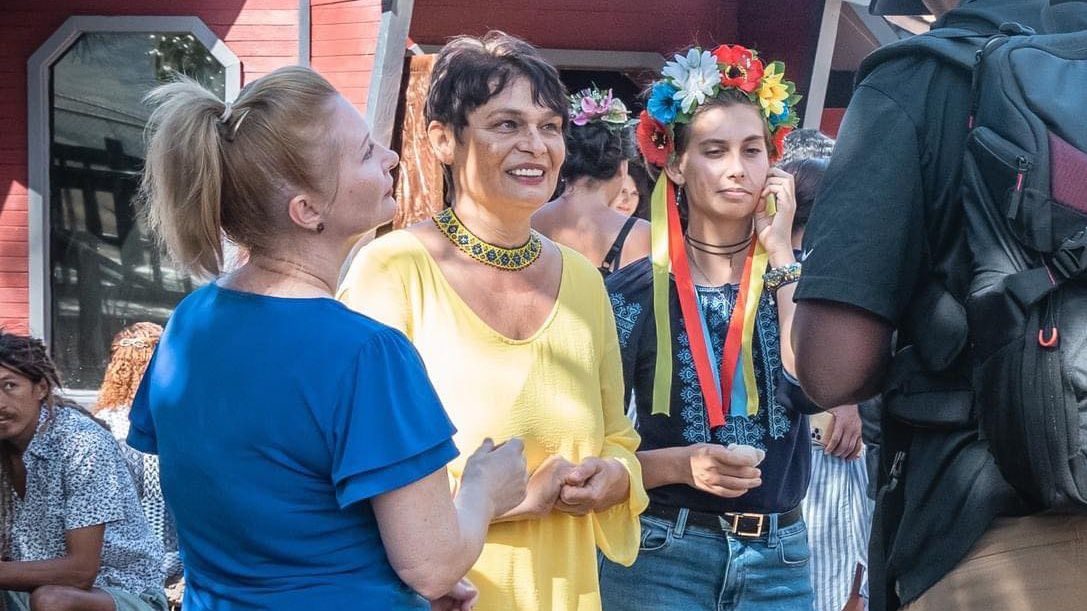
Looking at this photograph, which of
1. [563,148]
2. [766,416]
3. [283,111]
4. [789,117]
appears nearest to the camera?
[283,111]

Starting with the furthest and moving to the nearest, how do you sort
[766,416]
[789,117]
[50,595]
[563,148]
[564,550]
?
[50,595] → [789,117] → [766,416] → [563,148] → [564,550]

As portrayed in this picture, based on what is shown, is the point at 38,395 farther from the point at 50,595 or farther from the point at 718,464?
the point at 718,464

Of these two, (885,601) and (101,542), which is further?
(101,542)

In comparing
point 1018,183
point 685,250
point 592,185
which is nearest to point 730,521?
point 685,250

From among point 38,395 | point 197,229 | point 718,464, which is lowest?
point 38,395

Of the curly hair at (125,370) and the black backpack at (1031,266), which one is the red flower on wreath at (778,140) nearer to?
the black backpack at (1031,266)

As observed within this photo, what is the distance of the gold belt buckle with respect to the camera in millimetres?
3020

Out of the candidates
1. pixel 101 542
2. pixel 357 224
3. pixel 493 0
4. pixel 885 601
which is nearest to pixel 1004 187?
pixel 885 601

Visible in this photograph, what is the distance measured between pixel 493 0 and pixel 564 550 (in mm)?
6270

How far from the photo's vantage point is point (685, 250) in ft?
10.9

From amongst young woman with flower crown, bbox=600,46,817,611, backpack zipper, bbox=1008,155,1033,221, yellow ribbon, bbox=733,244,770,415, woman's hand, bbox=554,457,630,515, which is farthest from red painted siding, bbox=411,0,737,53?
backpack zipper, bbox=1008,155,1033,221

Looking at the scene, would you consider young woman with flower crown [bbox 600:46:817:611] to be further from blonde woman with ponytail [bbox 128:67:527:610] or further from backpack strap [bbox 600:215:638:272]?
blonde woman with ponytail [bbox 128:67:527:610]

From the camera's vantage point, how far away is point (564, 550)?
8.59ft

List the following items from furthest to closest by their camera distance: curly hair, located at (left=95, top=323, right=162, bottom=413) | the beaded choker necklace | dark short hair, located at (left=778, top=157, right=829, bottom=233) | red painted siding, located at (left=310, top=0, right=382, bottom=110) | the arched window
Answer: the arched window
red painted siding, located at (left=310, top=0, right=382, bottom=110)
curly hair, located at (left=95, top=323, right=162, bottom=413)
dark short hair, located at (left=778, top=157, right=829, bottom=233)
the beaded choker necklace
